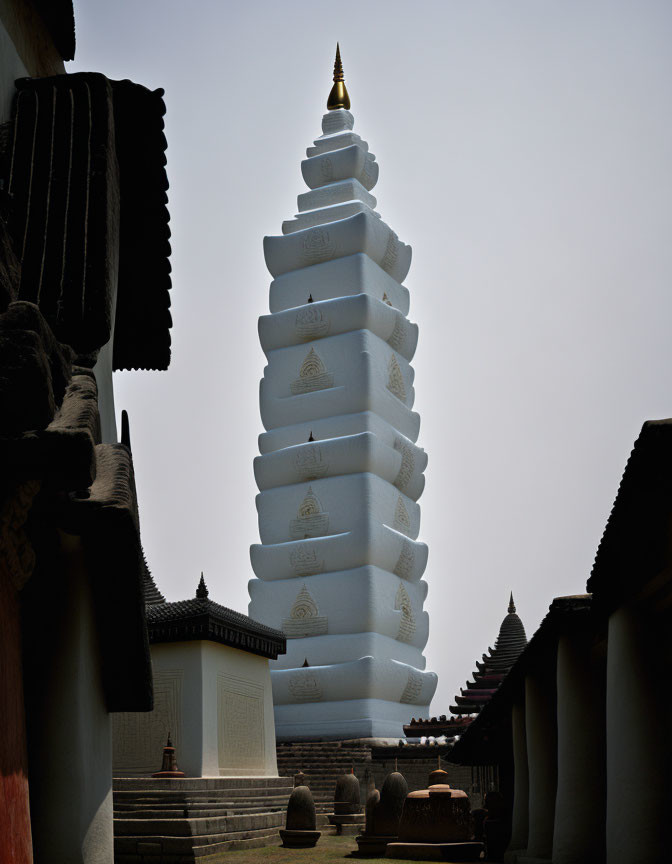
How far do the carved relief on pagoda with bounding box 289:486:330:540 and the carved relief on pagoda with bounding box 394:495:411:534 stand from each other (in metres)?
2.56

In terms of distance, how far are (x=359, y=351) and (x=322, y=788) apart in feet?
47.9

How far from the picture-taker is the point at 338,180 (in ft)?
124

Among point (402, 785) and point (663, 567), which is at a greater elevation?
point (663, 567)

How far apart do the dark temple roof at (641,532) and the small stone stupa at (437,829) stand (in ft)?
24.0

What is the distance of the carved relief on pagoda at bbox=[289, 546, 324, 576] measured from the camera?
32.3 m

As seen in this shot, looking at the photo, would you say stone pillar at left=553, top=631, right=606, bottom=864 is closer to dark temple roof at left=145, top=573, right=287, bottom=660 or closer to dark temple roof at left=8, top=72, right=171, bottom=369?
dark temple roof at left=8, top=72, right=171, bottom=369

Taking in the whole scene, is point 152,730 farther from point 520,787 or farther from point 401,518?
point 401,518

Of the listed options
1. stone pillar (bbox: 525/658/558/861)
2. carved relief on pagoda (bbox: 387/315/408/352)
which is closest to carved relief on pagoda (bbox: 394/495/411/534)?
carved relief on pagoda (bbox: 387/315/408/352)

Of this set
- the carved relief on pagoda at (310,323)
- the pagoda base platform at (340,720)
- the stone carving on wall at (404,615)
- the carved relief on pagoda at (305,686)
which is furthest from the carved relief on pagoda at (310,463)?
the pagoda base platform at (340,720)

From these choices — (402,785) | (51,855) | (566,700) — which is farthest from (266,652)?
(51,855)

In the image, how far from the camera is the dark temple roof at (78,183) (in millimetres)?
5883

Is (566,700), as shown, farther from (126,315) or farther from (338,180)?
(338,180)

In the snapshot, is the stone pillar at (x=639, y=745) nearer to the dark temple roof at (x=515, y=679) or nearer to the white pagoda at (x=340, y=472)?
the dark temple roof at (x=515, y=679)

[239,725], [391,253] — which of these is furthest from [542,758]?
[391,253]
